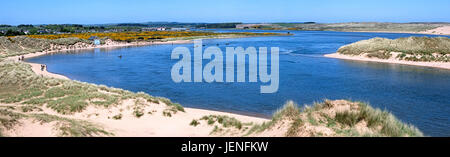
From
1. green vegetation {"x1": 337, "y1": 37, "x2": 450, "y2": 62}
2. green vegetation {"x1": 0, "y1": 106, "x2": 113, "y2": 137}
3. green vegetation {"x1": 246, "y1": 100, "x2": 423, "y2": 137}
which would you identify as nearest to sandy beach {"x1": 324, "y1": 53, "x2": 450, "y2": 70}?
green vegetation {"x1": 337, "y1": 37, "x2": 450, "y2": 62}

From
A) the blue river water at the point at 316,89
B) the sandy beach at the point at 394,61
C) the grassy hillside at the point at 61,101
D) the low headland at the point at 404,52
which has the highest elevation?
the low headland at the point at 404,52

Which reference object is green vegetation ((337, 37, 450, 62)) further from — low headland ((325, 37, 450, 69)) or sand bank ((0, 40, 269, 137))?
sand bank ((0, 40, 269, 137))

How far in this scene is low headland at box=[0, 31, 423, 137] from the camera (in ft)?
25.5

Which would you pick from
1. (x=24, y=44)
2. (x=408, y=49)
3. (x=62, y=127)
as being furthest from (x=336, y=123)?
(x=24, y=44)

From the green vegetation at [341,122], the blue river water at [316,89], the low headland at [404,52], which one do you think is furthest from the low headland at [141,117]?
the low headland at [404,52]

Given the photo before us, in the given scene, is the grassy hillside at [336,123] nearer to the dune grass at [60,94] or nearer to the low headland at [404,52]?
the dune grass at [60,94]

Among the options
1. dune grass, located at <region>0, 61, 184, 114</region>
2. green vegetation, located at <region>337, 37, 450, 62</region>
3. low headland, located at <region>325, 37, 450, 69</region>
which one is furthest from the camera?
green vegetation, located at <region>337, 37, 450, 62</region>

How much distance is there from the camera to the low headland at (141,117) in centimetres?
777

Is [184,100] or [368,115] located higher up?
[368,115]
